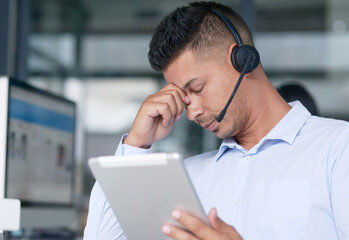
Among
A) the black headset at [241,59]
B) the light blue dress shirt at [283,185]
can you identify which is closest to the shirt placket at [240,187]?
the light blue dress shirt at [283,185]

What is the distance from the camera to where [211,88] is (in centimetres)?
138

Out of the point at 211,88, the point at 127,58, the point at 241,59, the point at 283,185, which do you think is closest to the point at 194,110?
the point at 211,88

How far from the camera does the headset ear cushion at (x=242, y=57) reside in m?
1.36

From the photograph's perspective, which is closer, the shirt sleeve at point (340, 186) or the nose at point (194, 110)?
the shirt sleeve at point (340, 186)

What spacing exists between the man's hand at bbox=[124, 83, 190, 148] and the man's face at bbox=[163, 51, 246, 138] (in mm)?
31

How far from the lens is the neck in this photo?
1430 mm

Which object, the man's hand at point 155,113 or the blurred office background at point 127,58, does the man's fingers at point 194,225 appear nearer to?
the man's hand at point 155,113

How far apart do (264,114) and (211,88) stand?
17 centimetres

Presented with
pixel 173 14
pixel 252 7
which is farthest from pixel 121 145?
pixel 252 7

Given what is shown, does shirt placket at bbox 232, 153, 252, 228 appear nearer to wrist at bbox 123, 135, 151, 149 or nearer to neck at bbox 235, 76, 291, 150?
neck at bbox 235, 76, 291, 150

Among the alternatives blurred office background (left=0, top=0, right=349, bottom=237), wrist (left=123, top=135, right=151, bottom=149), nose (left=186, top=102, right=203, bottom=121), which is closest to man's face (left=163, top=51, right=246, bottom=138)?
nose (left=186, top=102, right=203, bottom=121)

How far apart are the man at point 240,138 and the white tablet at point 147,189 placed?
27 centimetres

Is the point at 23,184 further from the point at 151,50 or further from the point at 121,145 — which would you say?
the point at 151,50

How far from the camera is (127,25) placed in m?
4.73
